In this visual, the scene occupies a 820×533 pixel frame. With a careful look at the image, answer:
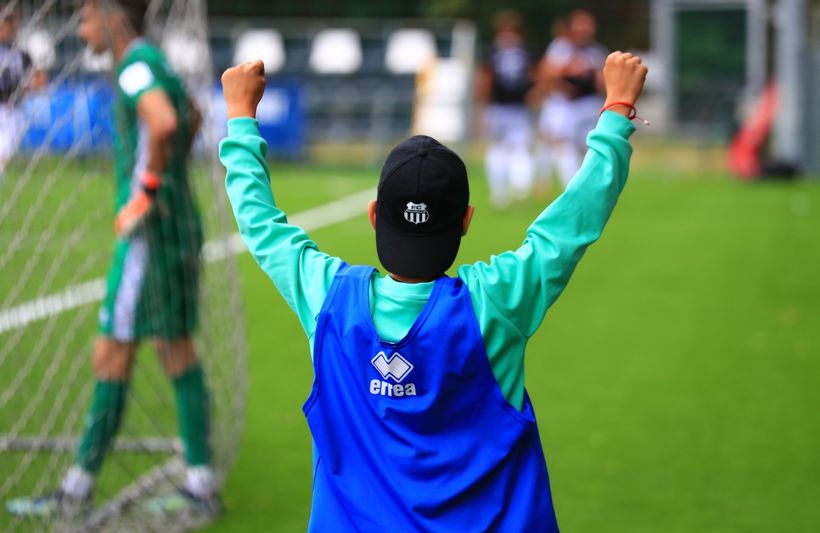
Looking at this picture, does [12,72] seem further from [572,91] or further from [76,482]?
[572,91]

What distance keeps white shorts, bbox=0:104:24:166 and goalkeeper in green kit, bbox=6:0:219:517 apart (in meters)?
0.44

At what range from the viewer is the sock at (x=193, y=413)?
5160 millimetres

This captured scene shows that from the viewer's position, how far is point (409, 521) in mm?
2867

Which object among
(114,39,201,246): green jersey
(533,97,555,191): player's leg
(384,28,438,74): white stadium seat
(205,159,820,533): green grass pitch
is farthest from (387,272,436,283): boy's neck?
(384,28,438,74): white stadium seat

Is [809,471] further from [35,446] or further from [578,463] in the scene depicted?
[35,446]

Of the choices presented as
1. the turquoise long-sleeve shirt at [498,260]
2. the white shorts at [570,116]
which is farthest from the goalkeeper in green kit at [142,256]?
the white shorts at [570,116]

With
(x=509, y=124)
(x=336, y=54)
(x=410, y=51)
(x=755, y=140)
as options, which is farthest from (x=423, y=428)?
(x=336, y=54)

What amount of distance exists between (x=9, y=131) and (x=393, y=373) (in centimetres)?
217

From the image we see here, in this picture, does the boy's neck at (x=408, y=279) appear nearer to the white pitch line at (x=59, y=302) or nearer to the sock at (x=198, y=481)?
the white pitch line at (x=59, y=302)

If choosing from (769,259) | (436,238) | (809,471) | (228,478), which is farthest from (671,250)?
(436,238)

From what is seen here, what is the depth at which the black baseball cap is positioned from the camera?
2854mm

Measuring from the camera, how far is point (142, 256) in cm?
489

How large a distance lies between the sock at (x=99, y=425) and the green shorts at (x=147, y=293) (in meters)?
0.21

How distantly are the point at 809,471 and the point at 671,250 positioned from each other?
24.1ft
